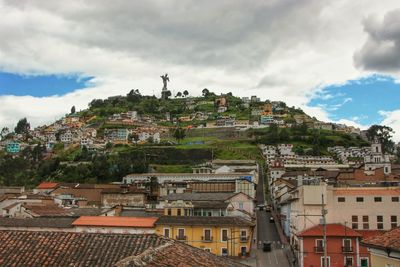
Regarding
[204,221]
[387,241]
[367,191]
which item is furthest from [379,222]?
[387,241]

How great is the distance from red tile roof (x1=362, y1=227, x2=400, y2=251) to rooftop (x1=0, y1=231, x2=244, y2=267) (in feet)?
21.4

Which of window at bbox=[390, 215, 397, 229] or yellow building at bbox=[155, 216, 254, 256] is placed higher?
window at bbox=[390, 215, 397, 229]

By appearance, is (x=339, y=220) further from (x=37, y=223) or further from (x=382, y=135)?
(x=382, y=135)

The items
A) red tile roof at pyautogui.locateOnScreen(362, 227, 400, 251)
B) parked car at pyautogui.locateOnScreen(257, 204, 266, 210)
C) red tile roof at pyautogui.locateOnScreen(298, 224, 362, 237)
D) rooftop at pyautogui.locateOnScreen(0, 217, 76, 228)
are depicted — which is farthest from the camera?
parked car at pyautogui.locateOnScreen(257, 204, 266, 210)

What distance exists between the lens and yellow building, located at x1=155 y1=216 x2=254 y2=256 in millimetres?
46219

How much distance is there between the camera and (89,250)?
37.9 ft

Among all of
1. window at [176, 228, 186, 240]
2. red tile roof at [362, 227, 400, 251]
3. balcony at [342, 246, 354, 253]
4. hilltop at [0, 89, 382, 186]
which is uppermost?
hilltop at [0, 89, 382, 186]

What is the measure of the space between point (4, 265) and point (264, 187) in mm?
97223

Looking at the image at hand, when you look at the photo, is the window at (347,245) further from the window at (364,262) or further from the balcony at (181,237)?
the balcony at (181,237)

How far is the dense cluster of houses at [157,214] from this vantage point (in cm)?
4616

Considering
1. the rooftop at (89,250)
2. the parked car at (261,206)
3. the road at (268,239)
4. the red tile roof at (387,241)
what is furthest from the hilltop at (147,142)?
the rooftop at (89,250)

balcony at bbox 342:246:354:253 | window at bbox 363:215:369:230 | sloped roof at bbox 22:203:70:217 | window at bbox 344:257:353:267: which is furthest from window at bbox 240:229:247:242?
sloped roof at bbox 22:203:70:217

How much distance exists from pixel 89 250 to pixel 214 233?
35.7 metres

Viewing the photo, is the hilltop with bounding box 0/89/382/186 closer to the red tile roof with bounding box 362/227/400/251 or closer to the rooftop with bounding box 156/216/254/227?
the rooftop with bounding box 156/216/254/227
